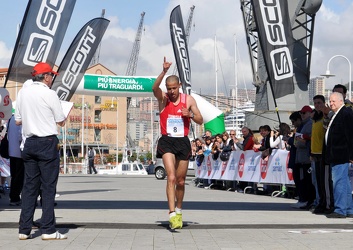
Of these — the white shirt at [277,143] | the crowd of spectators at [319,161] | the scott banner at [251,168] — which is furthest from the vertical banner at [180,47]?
the crowd of spectators at [319,161]

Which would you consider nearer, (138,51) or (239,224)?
(239,224)

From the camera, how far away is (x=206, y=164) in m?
25.4

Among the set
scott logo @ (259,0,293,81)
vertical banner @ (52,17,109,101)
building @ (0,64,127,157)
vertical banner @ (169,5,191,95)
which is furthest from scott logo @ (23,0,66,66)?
building @ (0,64,127,157)

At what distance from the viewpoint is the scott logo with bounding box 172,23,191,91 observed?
103 feet

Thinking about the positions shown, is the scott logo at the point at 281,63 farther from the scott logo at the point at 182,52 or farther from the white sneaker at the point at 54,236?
the scott logo at the point at 182,52

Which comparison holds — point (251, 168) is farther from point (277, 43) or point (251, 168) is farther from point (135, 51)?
point (135, 51)

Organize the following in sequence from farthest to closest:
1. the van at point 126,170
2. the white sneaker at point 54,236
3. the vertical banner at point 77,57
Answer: the van at point 126,170 → the vertical banner at point 77,57 → the white sneaker at point 54,236

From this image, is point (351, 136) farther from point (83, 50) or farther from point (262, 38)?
point (83, 50)

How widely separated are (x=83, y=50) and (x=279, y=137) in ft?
18.7

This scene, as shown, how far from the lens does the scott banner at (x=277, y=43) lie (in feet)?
57.0

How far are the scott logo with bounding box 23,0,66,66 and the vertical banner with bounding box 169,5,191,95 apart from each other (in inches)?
633

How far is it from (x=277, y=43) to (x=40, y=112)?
33.8 feet

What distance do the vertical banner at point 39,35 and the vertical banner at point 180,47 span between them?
15912 millimetres

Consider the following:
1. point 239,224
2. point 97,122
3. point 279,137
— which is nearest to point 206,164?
point 279,137
